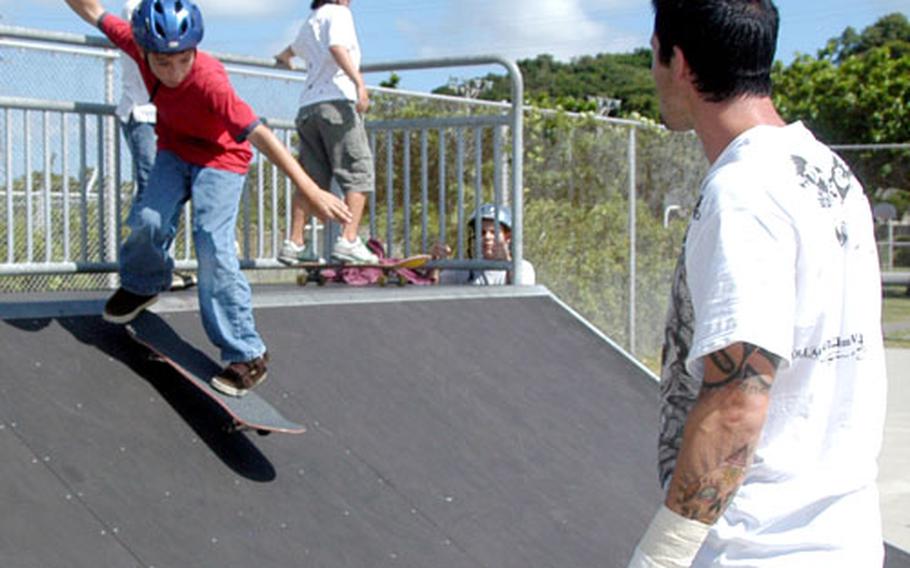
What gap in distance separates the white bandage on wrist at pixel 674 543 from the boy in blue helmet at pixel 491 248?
6024 millimetres

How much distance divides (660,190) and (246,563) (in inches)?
363

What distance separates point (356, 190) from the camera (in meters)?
8.07

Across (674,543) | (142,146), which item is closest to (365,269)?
(142,146)

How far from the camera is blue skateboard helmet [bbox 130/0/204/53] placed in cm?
536

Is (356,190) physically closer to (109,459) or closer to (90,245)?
(90,245)

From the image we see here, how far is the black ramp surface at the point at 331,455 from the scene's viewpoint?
175 inches

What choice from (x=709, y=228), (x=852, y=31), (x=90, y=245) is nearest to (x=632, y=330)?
(x=90, y=245)

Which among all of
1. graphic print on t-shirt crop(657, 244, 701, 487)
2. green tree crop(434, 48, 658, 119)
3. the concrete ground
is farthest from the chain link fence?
green tree crop(434, 48, 658, 119)

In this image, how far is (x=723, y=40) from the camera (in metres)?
2.44

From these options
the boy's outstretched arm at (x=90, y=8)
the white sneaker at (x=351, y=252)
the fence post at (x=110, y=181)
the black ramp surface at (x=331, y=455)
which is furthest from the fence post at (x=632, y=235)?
the boy's outstretched arm at (x=90, y=8)

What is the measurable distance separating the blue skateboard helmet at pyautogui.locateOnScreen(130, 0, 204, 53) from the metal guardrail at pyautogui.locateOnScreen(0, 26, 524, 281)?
3.46 feet

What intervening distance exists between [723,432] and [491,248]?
6.27 m

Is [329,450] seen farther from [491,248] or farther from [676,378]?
[491,248]

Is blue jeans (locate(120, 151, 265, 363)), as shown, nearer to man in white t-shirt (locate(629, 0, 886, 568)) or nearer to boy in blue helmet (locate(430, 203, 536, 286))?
boy in blue helmet (locate(430, 203, 536, 286))
